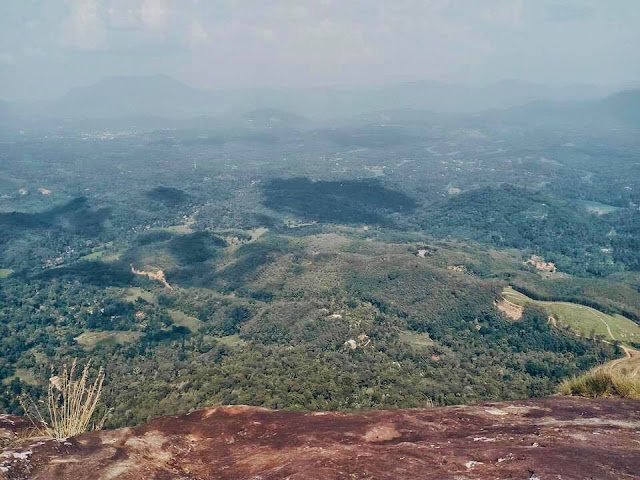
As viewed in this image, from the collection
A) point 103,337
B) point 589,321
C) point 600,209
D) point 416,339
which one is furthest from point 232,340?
point 600,209

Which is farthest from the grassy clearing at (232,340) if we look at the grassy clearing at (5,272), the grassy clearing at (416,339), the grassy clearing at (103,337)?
the grassy clearing at (5,272)

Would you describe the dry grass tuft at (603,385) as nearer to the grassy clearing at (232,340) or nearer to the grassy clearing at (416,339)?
the grassy clearing at (416,339)

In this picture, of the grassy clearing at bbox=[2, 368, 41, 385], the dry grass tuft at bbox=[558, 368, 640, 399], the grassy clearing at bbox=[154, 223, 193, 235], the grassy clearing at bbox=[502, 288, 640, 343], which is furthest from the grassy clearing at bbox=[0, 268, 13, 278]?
the dry grass tuft at bbox=[558, 368, 640, 399]

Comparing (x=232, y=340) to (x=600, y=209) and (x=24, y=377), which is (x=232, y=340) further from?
(x=600, y=209)

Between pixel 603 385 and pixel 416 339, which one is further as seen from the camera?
pixel 416 339

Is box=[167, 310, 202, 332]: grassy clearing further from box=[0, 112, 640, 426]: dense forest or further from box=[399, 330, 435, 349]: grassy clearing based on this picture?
box=[399, 330, 435, 349]: grassy clearing

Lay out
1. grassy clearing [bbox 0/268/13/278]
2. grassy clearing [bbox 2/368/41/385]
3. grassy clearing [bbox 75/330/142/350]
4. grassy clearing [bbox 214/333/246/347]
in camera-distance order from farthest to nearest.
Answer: grassy clearing [bbox 0/268/13/278] < grassy clearing [bbox 75/330/142/350] < grassy clearing [bbox 214/333/246/347] < grassy clearing [bbox 2/368/41/385]
